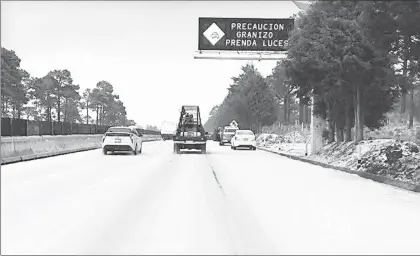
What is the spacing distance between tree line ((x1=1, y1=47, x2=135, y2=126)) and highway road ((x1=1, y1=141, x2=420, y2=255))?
47.4 m

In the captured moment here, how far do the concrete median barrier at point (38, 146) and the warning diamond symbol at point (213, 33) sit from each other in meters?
10.4

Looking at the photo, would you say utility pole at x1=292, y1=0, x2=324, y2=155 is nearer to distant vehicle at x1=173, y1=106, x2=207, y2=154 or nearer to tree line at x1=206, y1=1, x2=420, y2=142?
tree line at x1=206, y1=1, x2=420, y2=142

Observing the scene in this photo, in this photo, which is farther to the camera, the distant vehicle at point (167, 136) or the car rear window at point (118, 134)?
the distant vehicle at point (167, 136)

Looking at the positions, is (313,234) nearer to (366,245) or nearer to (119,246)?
(366,245)

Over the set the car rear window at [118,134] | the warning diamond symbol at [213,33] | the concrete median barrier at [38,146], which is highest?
the warning diamond symbol at [213,33]

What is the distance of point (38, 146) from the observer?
23844 mm

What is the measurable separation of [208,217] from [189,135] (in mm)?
24070

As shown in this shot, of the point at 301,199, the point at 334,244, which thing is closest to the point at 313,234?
the point at 334,244

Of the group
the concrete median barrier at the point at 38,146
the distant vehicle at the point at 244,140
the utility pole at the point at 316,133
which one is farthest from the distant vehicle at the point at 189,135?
the utility pole at the point at 316,133

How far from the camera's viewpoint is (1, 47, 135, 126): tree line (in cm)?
6494

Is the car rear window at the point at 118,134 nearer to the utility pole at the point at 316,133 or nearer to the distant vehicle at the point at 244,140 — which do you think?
the utility pole at the point at 316,133

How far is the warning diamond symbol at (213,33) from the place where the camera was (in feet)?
108

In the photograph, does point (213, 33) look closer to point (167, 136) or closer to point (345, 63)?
point (345, 63)

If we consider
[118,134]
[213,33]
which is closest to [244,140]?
[213,33]
